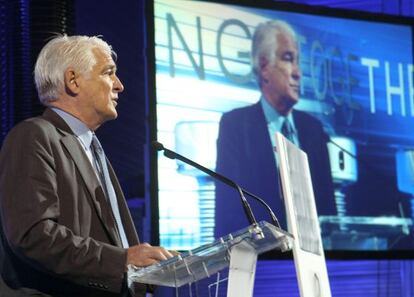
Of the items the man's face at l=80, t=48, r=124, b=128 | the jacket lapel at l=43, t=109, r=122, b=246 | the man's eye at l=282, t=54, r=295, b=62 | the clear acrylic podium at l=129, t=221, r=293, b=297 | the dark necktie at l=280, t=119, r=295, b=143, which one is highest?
the man's eye at l=282, t=54, r=295, b=62

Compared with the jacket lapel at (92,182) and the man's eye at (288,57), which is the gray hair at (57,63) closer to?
the jacket lapel at (92,182)

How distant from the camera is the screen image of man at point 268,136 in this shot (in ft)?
15.5

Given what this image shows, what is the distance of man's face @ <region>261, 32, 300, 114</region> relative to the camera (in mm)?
4898

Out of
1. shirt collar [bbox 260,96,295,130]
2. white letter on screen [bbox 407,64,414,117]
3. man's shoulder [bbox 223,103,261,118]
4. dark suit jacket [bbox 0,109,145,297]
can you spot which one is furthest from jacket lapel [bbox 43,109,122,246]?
white letter on screen [bbox 407,64,414,117]

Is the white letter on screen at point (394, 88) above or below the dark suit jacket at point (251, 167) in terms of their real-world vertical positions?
above

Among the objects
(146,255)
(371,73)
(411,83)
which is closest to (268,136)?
(371,73)

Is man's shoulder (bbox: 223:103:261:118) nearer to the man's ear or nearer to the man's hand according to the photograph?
the man's ear

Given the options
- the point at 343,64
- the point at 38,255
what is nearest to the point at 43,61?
the point at 38,255

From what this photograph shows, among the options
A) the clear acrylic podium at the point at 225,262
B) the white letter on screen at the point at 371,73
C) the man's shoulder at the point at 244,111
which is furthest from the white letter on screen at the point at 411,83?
the clear acrylic podium at the point at 225,262

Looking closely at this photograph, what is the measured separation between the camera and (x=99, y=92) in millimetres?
2789

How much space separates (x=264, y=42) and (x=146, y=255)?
277 cm

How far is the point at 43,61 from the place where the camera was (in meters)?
2.74

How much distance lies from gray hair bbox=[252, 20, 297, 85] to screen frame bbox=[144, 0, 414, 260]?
0.10m

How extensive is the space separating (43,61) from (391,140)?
9.43 feet
